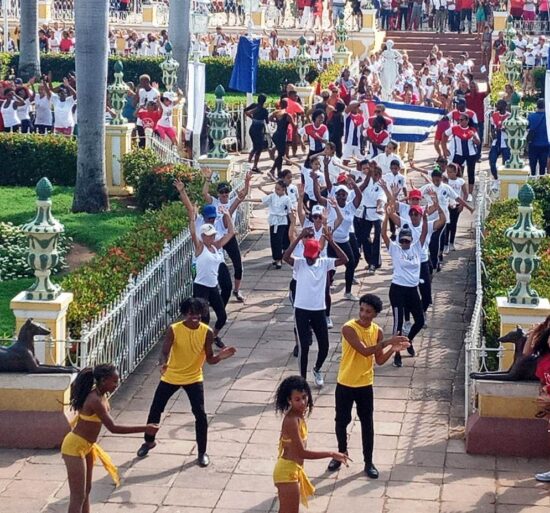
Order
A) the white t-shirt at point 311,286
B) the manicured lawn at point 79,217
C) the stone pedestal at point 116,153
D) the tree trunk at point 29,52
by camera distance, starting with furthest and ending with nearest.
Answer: the tree trunk at point 29,52 < the stone pedestal at point 116,153 < the manicured lawn at point 79,217 < the white t-shirt at point 311,286

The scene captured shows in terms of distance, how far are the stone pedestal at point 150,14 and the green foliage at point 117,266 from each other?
2718cm

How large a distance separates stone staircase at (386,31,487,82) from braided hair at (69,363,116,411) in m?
30.1

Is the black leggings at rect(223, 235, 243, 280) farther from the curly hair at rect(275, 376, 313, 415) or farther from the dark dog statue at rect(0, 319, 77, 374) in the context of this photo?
the curly hair at rect(275, 376, 313, 415)

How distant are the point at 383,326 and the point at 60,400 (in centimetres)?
487

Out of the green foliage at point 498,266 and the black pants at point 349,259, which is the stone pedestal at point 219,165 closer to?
the green foliage at point 498,266

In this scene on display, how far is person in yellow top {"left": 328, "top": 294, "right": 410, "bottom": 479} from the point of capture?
1055 centimetres

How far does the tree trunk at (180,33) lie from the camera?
27.8 m

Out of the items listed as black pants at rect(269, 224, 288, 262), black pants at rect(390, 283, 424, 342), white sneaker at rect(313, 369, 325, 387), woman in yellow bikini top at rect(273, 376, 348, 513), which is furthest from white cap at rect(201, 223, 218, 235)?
woman in yellow bikini top at rect(273, 376, 348, 513)

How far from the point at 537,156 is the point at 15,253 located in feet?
30.2

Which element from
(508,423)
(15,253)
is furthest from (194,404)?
(15,253)

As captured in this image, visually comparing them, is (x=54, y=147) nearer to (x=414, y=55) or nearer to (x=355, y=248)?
(x=355, y=248)

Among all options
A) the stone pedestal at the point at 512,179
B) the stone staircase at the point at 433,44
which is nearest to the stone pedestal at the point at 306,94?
the stone pedestal at the point at 512,179

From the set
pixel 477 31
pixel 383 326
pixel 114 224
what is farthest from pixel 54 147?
pixel 477 31

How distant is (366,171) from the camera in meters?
17.1
